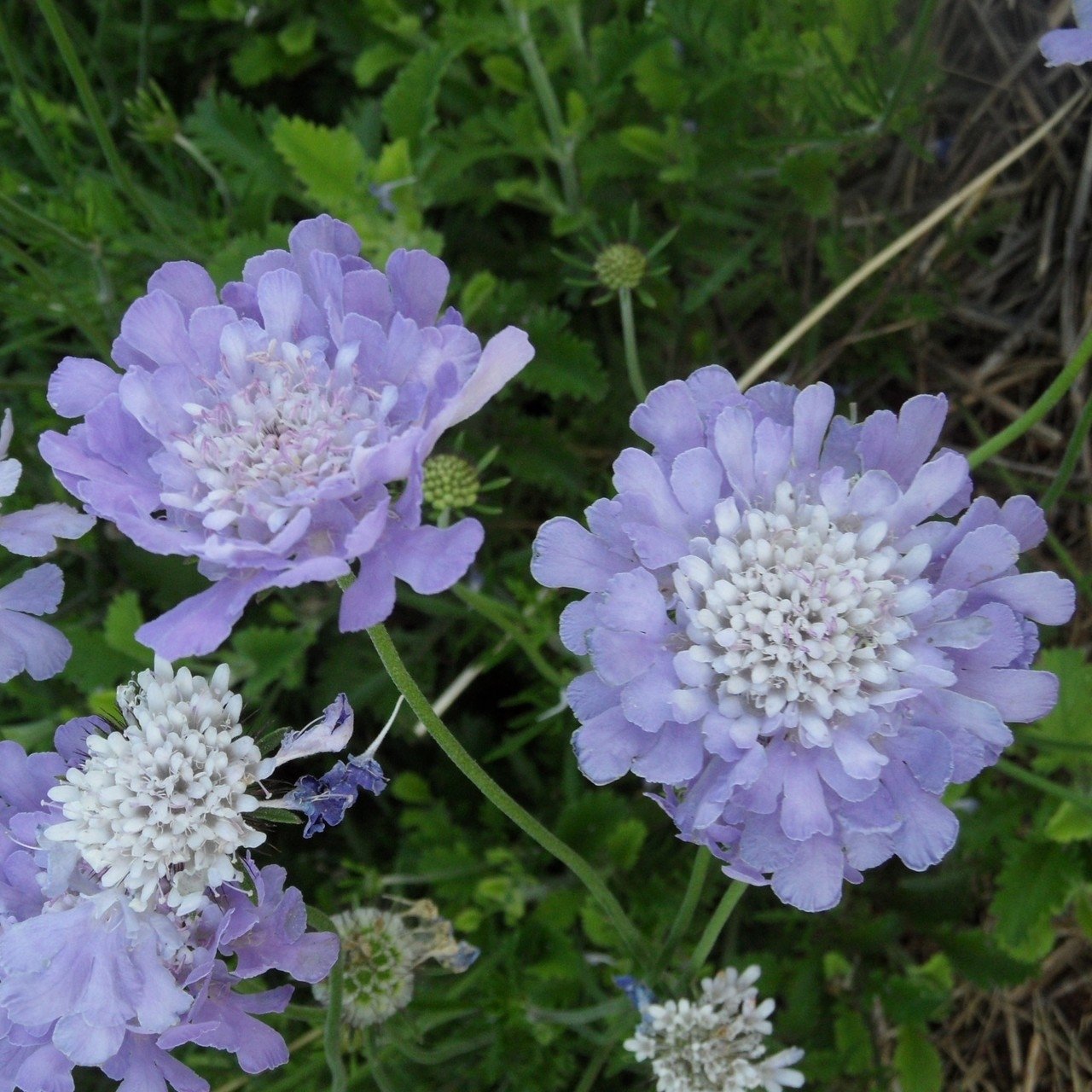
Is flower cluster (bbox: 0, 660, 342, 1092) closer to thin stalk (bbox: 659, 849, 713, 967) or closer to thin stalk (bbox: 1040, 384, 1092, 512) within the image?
thin stalk (bbox: 659, 849, 713, 967)

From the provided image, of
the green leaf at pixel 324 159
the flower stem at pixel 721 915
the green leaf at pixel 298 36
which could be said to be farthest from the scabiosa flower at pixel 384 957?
the green leaf at pixel 298 36

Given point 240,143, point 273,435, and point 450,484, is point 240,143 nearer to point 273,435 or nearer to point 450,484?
Answer: point 450,484

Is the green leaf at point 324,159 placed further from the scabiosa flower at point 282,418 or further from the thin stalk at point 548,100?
the scabiosa flower at point 282,418

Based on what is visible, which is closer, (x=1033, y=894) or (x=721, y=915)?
(x=721, y=915)

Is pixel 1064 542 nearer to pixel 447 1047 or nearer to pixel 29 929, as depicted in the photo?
pixel 447 1047

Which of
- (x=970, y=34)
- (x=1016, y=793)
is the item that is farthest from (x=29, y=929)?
(x=970, y=34)

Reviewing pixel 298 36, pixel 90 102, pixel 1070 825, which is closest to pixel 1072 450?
pixel 1070 825

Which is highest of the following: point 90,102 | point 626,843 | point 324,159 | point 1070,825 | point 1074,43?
point 1074,43
